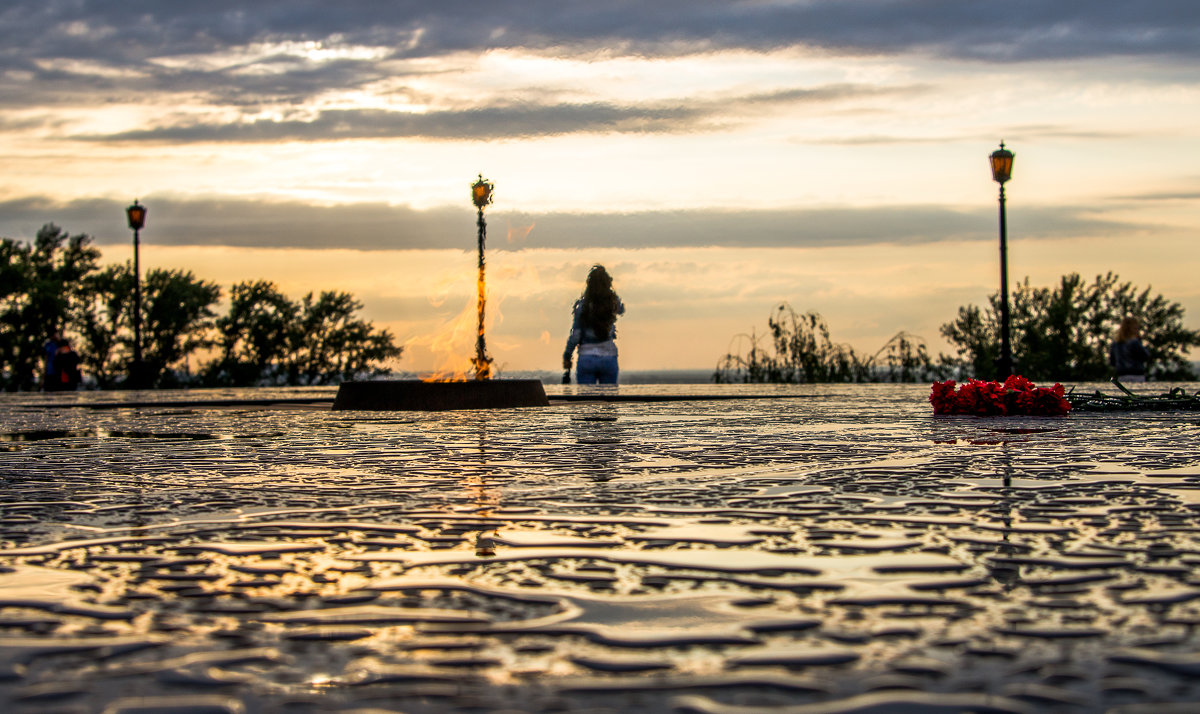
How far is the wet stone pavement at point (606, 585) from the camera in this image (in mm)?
2535

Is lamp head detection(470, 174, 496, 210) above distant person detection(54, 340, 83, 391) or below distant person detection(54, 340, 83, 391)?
above

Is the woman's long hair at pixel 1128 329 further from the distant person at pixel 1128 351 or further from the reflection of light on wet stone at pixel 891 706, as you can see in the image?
the reflection of light on wet stone at pixel 891 706

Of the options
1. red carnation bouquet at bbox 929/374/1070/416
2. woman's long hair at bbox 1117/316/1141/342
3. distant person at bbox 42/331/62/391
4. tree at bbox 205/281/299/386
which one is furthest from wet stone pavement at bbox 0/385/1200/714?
tree at bbox 205/281/299/386

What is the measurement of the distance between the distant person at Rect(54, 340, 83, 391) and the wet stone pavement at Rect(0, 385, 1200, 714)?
2372 cm

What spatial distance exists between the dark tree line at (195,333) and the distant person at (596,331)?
17.9 metres

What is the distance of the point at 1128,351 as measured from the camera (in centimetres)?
2302

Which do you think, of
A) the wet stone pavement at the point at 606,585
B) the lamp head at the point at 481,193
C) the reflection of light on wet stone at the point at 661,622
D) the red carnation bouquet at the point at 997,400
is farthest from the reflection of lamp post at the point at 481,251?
the reflection of light on wet stone at the point at 661,622

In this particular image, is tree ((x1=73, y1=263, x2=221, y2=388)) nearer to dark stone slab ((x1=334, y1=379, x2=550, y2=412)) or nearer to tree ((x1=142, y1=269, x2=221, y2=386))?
tree ((x1=142, y1=269, x2=221, y2=386))

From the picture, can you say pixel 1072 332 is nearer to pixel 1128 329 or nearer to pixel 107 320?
pixel 1128 329

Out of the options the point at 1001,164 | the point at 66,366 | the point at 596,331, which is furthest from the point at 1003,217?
the point at 66,366

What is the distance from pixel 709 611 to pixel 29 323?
39.8 metres

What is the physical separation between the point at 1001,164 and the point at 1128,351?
4.34 metres

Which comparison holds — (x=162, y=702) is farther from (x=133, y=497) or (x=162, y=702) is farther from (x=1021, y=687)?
(x=133, y=497)

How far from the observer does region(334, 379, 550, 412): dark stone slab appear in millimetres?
15344
